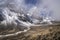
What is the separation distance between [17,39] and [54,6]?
2194mm

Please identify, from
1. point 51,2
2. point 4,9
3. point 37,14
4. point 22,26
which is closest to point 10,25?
point 22,26

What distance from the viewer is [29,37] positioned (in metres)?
4.62

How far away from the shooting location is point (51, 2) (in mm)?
5738

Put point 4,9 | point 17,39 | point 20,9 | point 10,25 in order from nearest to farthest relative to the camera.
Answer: point 17,39
point 10,25
point 4,9
point 20,9

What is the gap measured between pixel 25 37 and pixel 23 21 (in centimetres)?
90

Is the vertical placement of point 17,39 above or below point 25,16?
below

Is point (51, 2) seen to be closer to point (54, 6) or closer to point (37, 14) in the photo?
point (54, 6)

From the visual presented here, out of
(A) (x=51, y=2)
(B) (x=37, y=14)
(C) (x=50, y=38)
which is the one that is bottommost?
(C) (x=50, y=38)

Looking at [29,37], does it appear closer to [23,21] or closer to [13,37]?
[13,37]

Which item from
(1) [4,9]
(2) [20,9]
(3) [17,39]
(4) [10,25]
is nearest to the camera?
(3) [17,39]

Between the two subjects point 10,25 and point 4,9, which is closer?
point 10,25

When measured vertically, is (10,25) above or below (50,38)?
above

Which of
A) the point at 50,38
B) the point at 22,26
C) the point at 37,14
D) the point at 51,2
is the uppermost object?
the point at 51,2

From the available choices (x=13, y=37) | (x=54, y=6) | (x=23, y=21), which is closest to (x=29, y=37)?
(x=13, y=37)
